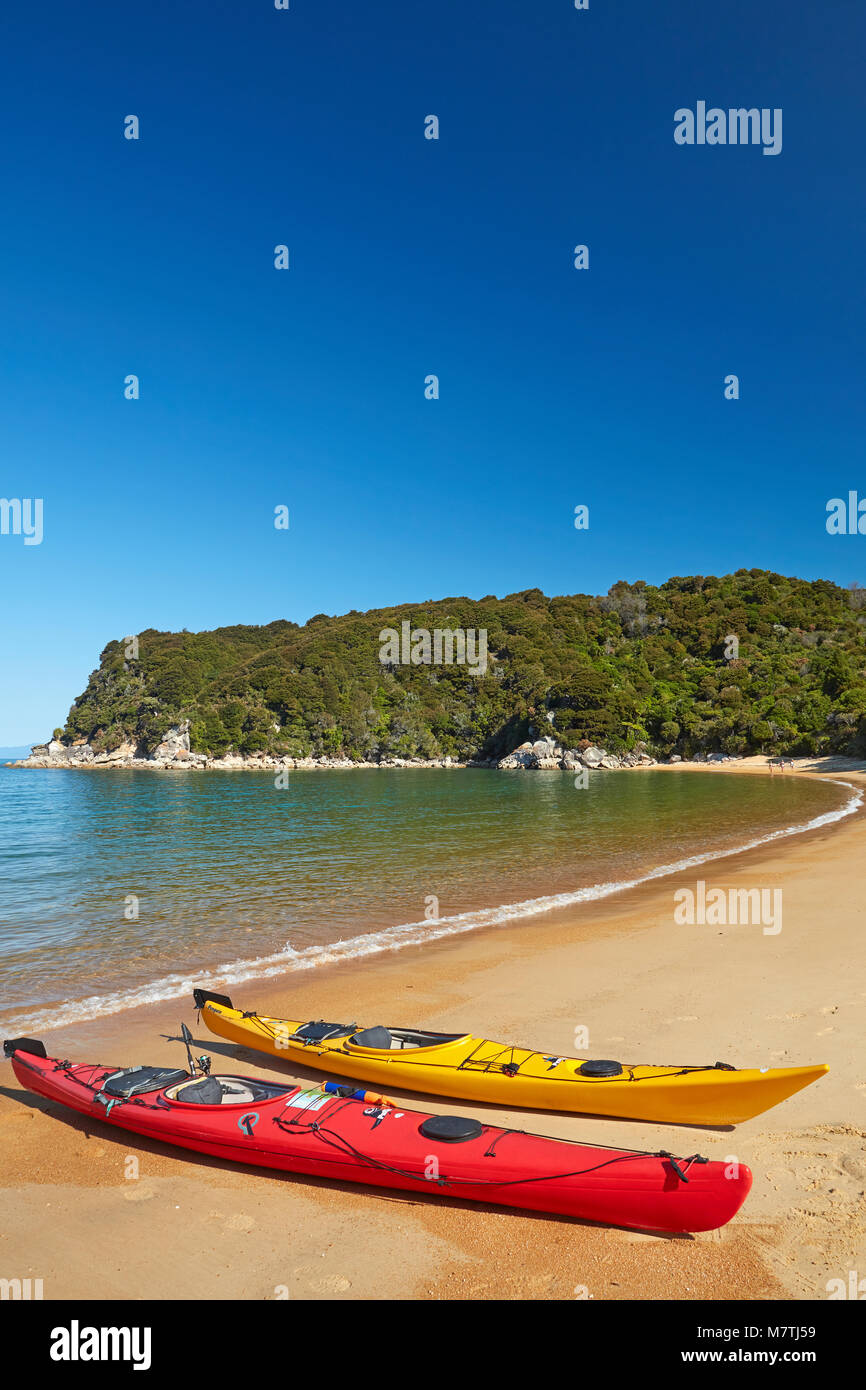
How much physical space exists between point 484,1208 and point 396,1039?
7.40 feet

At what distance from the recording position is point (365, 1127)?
538 cm

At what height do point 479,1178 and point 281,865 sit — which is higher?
point 479,1178

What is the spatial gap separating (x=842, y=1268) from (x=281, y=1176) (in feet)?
12.4

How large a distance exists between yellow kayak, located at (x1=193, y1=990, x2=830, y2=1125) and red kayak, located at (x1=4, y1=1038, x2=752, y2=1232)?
649 mm

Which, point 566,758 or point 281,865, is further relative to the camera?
point 566,758

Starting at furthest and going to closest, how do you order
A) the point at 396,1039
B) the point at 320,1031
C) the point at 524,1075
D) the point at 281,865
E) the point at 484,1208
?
1. the point at 281,865
2. the point at 320,1031
3. the point at 396,1039
4. the point at 524,1075
5. the point at 484,1208

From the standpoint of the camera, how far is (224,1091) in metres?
6.04

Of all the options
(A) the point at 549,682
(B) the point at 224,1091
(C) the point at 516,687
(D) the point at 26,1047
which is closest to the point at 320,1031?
(B) the point at 224,1091

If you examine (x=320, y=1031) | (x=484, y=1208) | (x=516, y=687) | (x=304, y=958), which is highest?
(x=516, y=687)

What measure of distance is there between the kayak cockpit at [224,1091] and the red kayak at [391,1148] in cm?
1

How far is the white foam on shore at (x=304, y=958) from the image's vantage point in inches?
358

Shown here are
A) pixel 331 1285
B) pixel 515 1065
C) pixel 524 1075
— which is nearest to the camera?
pixel 331 1285

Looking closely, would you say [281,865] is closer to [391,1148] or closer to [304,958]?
[304,958]
